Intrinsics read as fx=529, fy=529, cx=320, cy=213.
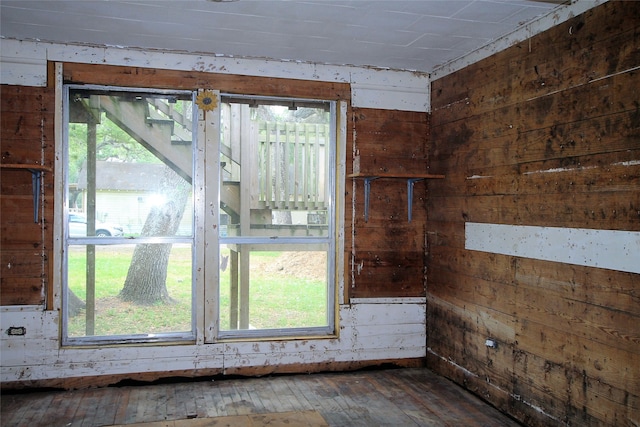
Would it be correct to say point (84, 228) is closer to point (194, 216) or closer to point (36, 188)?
point (36, 188)

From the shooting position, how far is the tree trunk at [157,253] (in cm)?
409

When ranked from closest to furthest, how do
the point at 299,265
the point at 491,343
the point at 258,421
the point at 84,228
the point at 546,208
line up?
1. the point at 258,421
2. the point at 546,208
3. the point at 491,343
4. the point at 84,228
5. the point at 299,265

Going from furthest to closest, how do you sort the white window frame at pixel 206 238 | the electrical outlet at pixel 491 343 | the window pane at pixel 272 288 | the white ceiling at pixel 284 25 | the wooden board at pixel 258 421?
1. the window pane at pixel 272 288
2. the white window frame at pixel 206 238
3. the electrical outlet at pixel 491 343
4. the white ceiling at pixel 284 25
5. the wooden board at pixel 258 421

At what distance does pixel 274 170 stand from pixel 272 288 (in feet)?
3.20

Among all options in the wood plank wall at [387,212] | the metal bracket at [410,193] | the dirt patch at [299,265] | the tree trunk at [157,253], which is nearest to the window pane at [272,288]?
the dirt patch at [299,265]

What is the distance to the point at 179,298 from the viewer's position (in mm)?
4133

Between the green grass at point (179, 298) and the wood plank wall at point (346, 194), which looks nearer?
the wood plank wall at point (346, 194)

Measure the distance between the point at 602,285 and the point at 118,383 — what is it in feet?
10.9

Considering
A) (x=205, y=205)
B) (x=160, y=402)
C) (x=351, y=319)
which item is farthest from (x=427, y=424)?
(x=205, y=205)

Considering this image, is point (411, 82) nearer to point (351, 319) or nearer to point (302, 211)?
point (302, 211)

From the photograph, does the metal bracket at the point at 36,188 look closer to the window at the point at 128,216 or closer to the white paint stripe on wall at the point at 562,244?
the window at the point at 128,216

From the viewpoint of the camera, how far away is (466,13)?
3.14 meters

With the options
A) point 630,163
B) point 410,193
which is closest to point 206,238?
point 410,193

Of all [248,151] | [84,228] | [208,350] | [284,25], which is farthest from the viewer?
[248,151]
